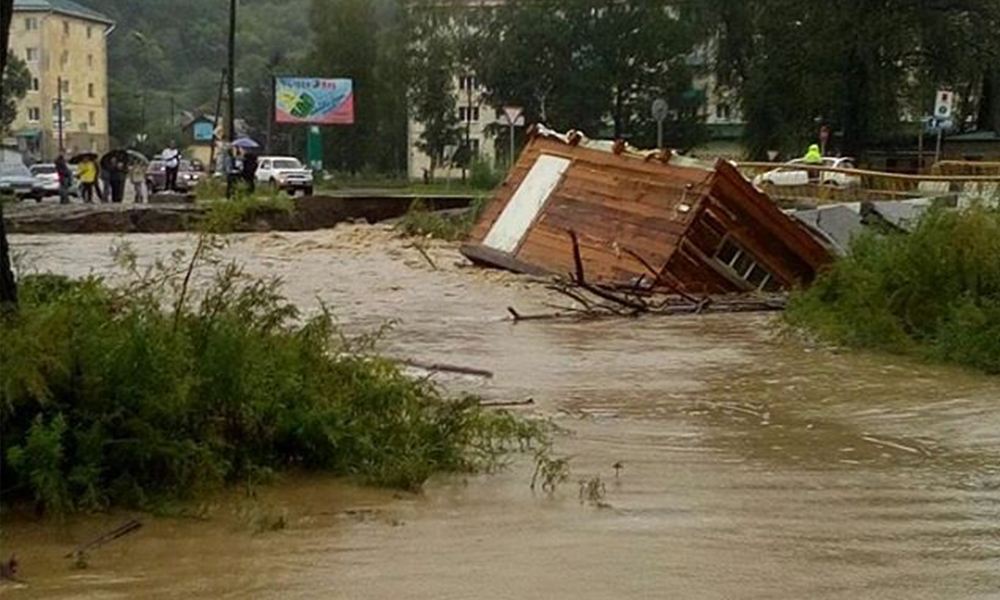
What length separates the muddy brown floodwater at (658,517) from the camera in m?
6.21

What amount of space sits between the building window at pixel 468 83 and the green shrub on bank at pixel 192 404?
70.9 m

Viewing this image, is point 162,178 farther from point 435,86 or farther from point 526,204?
point 435,86

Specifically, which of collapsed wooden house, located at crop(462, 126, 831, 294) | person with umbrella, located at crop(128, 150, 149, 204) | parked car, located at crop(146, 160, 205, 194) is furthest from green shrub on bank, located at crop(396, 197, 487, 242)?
parked car, located at crop(146, 160, 205, 194)

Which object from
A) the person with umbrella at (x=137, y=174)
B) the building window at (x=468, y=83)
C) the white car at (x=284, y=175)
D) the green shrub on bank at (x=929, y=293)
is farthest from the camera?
the building window at (x=468, y=83)

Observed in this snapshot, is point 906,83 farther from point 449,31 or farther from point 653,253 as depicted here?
point 653,253

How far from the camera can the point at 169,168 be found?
4781 cm

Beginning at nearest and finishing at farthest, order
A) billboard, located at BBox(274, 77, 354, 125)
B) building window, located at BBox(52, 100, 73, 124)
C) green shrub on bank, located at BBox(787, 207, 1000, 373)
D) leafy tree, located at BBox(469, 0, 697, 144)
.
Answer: green shrub on bank, located at BBox(787, 207, 1000, 373) → billboard, located at BBox(274, 77, 354, 125) → leafy tree, located at BBox(469, 0, 697, 144) → building window, located at BBox(52, 100, 73, 124)

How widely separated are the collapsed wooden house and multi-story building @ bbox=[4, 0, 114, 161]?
272ft

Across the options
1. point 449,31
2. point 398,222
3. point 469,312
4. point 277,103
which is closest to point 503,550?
point 469,312

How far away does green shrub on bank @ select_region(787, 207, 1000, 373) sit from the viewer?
14008 mm

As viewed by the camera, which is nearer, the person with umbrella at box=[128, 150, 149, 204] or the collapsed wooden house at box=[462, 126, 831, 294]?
the collapsed wooden house at box=[462, 126, 831, 294]

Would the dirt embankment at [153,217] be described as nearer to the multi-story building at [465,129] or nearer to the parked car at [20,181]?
the parked car at [20,181]

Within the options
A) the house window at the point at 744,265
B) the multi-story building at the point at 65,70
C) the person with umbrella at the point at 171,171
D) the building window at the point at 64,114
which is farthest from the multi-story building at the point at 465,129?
the house window at the point at 744,265

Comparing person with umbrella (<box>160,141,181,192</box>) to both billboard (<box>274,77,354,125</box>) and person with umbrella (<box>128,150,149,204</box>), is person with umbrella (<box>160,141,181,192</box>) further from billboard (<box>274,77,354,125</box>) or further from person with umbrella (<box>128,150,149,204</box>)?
billboard (<box>274,77,354,125</box>)
